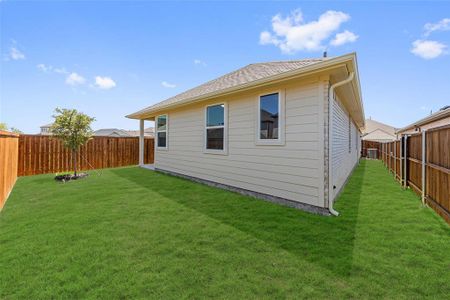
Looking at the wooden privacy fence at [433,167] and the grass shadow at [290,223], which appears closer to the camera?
the grass shadow at [290,223]

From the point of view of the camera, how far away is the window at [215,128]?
6.78m

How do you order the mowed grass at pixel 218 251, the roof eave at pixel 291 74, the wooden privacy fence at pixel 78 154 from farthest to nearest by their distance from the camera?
the wooden privacy fence at pixel 78 154, the roof eave at pixel 291 74, the mowed grass at pixel 218 251

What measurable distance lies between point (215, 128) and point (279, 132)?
2.56 meters

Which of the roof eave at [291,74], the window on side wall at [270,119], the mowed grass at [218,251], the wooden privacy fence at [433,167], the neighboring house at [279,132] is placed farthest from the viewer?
the window on side wall at [270,119]

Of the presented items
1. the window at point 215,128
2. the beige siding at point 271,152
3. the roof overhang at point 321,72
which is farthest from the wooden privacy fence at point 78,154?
the roof overhang at point 321,72

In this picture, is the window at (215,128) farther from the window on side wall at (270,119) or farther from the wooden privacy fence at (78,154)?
the wooden privacy fence at (78,154)

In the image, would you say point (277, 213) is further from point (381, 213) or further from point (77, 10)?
point (77, 10)

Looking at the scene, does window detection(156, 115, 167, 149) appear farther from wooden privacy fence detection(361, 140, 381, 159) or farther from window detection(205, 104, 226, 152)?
wooden privacy fence detection(361, 140, 381, 159)

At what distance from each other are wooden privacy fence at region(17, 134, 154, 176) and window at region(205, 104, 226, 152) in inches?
303

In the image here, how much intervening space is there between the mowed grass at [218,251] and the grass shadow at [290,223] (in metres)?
0.02

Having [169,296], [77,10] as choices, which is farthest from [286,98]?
[77,10]

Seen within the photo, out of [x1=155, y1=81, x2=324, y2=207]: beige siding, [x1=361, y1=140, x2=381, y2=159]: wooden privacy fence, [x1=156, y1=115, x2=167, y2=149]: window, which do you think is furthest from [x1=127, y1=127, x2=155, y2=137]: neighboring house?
[x1=361, y1=140, x2=381, y2=159]: wooden privacy fence

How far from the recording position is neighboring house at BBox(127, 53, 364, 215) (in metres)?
4.34

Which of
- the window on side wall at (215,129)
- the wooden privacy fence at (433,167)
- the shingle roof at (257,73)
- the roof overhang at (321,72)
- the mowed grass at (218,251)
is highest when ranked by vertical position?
the shingle roof at (257,73)
